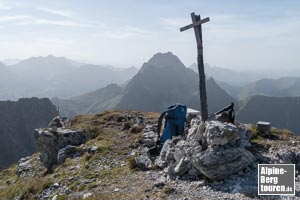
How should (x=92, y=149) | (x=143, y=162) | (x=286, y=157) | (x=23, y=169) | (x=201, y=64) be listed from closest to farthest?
1. (x=286, y=157)
2. (x=201, y=64)
3. (x=143, y=162)
4. (x=92, y=149)
5. (x=23, y=169)

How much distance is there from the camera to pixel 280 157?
59.7ft

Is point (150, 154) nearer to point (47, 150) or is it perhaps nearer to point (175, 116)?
point (175, 116)

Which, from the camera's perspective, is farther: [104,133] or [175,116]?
[104,133]

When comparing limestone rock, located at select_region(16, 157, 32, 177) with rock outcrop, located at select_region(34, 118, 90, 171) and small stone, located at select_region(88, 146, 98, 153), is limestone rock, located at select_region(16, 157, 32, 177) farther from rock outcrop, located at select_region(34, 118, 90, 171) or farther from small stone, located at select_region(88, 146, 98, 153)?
small stone, located at select_region(88, 146, 98, 153)

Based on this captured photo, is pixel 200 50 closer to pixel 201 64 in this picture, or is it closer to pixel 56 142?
pixel 201 64

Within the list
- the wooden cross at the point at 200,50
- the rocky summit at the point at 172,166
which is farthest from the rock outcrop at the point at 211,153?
the wooden cross at the point at 200,50

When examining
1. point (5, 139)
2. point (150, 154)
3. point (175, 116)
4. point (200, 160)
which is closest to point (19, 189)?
point (150, 154)

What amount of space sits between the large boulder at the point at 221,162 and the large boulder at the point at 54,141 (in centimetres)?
1593

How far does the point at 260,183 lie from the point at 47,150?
1998 centimetres

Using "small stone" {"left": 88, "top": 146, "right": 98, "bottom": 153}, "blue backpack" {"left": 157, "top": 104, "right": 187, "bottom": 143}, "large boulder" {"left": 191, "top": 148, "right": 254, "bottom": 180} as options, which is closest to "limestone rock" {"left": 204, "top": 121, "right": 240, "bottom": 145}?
"large boulder" {"left": 191, "top": 148, "right": 254, "bottom": 180}

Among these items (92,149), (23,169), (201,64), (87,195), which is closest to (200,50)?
(201,64)

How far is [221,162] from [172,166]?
10.1ft

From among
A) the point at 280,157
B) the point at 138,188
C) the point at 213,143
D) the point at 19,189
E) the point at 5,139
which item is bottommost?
the point at 5,139

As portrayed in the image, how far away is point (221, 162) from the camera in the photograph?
1673 cm
